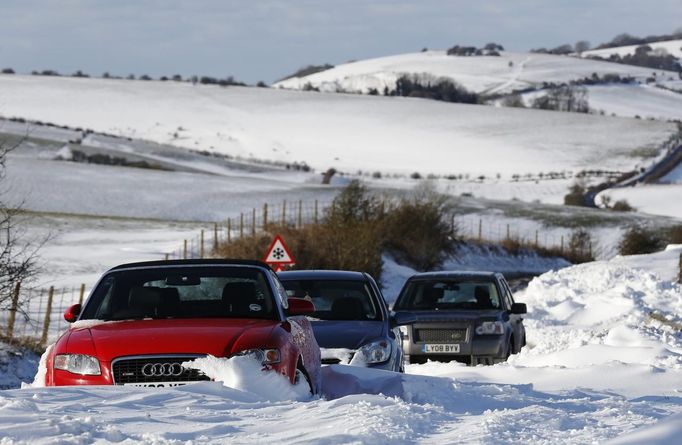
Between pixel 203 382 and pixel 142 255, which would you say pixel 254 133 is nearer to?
pixel 142 255

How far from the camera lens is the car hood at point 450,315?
65.8 feet

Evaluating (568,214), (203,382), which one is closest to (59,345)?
(203,382)

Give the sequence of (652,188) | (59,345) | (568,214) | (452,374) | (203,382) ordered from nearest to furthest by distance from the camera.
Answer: (203,382), (59,345), (452,374), (568,214), (652,188)

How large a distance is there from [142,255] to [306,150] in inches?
2733

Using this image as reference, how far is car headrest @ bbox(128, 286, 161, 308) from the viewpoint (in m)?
11.8

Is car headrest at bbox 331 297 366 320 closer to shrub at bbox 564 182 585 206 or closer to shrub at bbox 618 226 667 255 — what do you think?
shrub at bbox 618 226 667 255

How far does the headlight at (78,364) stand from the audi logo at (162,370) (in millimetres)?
350

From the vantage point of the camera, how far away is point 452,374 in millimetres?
16891

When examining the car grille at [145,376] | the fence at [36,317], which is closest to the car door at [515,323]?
the fence at [36,317]

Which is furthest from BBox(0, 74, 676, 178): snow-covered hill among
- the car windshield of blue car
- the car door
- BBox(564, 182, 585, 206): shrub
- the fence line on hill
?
the car windshield of blue car

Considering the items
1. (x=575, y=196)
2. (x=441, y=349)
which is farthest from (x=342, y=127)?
(x=441, y=349)

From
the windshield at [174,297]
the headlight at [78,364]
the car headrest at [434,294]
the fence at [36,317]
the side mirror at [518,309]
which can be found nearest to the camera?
the headlight at [78,364]

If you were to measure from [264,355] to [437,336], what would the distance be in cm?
950

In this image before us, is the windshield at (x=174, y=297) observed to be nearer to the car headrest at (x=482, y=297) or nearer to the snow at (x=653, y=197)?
the car headrest at (x=482, y=297)
